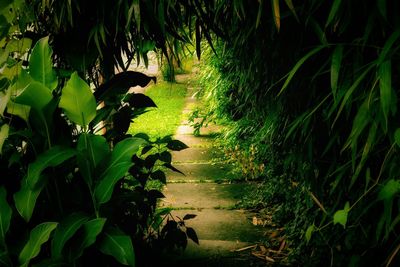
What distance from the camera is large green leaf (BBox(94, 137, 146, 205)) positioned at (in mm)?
1704

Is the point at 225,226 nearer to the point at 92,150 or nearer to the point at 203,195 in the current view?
the point at 203,195

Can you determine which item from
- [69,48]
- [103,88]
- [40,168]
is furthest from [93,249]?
[69,48]

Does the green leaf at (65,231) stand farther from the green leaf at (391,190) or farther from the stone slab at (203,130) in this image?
the stone slab at (203,130)

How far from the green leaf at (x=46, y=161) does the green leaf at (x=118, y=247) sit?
0.37 metres

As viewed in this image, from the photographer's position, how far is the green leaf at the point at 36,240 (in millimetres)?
1559

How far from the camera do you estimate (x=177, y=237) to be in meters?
2.45

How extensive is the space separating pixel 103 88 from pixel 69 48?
1.07 feet

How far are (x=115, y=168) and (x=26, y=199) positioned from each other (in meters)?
0.38

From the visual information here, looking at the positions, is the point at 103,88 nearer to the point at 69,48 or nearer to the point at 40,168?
the point at 69,48

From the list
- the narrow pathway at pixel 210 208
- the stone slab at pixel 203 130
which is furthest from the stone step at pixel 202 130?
the narrow pathway at pixel 210 208

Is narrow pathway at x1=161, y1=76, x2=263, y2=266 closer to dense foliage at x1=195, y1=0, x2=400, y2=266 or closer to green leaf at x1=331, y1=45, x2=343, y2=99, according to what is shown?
dense foliage at x1=195, y1=0, x2=400, y2=266

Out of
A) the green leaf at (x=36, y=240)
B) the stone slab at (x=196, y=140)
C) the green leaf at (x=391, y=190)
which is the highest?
the green leaf at (x=391, y=190)

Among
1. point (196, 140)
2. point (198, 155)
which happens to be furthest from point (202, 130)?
point (198, 155)

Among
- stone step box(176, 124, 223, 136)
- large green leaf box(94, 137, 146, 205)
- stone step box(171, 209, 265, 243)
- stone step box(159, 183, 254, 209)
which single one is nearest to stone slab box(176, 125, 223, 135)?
stone step box(176, 124, 223, 136)
